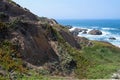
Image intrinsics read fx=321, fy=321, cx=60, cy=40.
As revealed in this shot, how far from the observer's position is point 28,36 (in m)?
31.8

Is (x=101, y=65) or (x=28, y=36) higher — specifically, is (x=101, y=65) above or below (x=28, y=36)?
below

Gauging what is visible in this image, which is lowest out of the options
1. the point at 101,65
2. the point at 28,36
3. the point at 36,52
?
the point at 101,65

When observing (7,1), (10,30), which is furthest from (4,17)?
(7,1)

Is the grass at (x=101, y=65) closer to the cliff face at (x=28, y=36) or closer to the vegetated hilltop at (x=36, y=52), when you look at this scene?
the vegetated hilltop at (x=36, y=52)

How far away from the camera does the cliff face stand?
96.1 feet

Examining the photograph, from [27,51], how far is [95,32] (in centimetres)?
9141

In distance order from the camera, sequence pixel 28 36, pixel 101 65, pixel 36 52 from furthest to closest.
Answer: pixel 101 65
pixel 28 36
pixel 36 52

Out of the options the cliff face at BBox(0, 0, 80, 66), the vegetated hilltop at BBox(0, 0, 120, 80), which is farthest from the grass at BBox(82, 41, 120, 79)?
the cliff face at BBox(0, 0, 80, 66)

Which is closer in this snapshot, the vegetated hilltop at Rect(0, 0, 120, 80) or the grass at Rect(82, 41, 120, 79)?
the vegetated hilltop at Rect(0, 0, 120, 80)

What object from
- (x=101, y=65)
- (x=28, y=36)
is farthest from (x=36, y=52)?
(x=101, y=65)

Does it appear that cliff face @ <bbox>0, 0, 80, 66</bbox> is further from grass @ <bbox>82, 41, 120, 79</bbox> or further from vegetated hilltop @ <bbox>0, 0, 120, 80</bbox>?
grass @ <bbox>82, 41, 120, 79</bbox>

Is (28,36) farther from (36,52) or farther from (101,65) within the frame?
(101,65)

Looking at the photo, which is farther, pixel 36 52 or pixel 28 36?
pixel 28 36

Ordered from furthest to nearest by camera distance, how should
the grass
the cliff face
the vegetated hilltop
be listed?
the cliff face, the grass, the vegetated hilltop
